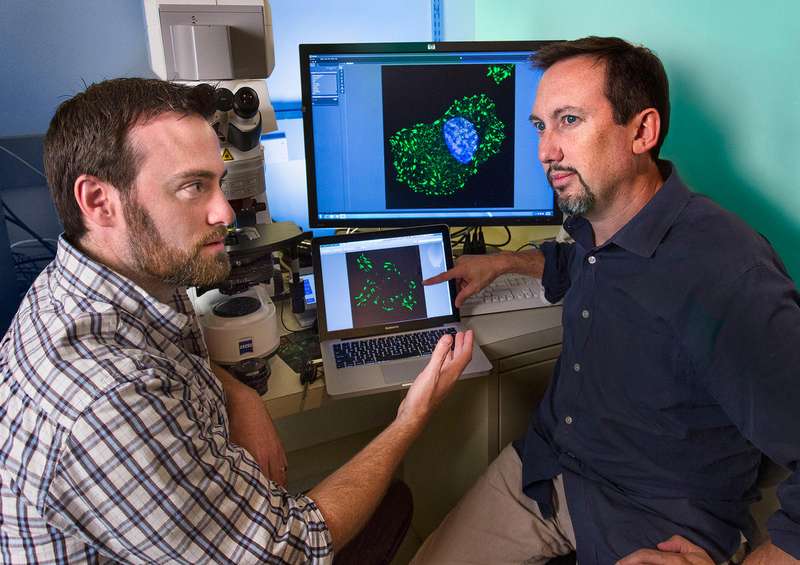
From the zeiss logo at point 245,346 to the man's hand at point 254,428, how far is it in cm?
6

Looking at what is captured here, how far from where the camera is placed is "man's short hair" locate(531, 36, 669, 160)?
1.19 metres

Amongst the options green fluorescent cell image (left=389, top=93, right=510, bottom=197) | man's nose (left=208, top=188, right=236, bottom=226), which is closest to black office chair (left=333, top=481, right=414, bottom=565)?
man's nose (left=208, top=188, right=236, bottom=226)

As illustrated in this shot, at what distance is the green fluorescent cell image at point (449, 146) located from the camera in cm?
157

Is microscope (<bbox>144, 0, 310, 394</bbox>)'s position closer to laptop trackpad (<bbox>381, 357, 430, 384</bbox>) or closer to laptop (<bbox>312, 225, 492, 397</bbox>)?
laptop (<bbox>312, 225, 492, 397</bbox>)

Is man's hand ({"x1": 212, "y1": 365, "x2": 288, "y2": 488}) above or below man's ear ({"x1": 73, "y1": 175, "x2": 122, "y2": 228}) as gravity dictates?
below

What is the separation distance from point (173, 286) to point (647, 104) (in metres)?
0.89

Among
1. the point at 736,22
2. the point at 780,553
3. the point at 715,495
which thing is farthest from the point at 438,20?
the point at 780,553

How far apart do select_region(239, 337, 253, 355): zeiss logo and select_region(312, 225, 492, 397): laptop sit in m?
0.16

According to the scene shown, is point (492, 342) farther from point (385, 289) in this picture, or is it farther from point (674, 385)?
point (674, 385)

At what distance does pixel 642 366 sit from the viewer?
1.13m

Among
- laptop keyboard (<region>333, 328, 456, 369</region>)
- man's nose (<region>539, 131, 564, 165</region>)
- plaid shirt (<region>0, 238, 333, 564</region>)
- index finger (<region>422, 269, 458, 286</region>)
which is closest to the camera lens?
plaid shirt (<region>0, 238, 333, 564</region>)

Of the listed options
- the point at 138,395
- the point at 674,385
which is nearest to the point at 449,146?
the point at 674,385

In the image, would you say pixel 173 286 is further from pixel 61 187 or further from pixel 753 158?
pixel 753 158

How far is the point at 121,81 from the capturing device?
1.01 metres
